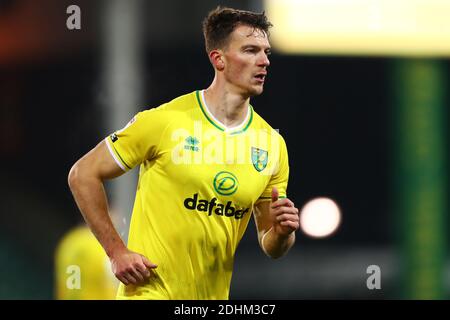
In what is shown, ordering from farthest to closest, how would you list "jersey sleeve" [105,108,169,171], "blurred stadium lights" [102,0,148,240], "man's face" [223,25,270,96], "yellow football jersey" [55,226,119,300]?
"blurred stadium lights" [102,0,148,240] → "yellow football jersey" [55,226,119,300] → "man's face" [223,25,270,96] → "jersey sleeve" [105,108,169,171]

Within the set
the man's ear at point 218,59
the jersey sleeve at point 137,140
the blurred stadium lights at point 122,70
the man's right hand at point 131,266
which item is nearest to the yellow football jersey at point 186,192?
the jersey sleeve at point 137,140

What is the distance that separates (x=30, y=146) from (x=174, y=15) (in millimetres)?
3405

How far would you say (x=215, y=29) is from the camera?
6574mm

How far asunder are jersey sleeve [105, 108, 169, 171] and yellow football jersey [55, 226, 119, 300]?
11.4 feet

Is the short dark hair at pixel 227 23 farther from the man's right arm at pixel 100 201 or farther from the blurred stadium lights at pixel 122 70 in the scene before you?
the blurred stadium lights at pixel 122 70

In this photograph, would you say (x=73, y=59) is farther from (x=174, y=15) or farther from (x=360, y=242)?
(x=360, y=242)

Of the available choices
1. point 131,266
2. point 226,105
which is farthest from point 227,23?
point 131,266

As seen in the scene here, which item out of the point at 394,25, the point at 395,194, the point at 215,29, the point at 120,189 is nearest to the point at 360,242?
the point at 395,194

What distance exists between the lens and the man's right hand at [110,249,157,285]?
20.3ft

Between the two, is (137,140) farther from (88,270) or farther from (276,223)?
(88,270)

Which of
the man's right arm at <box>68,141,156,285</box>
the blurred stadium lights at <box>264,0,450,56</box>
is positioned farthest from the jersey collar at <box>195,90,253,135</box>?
the blurred stadium lights at <box>264,0,450,56</box>

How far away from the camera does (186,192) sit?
634 centimetres

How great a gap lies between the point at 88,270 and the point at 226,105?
4.08 metres

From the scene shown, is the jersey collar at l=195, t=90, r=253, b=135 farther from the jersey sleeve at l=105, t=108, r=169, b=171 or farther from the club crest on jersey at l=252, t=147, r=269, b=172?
the jersey sleeve at l=105, t=108, r=169, b=171
